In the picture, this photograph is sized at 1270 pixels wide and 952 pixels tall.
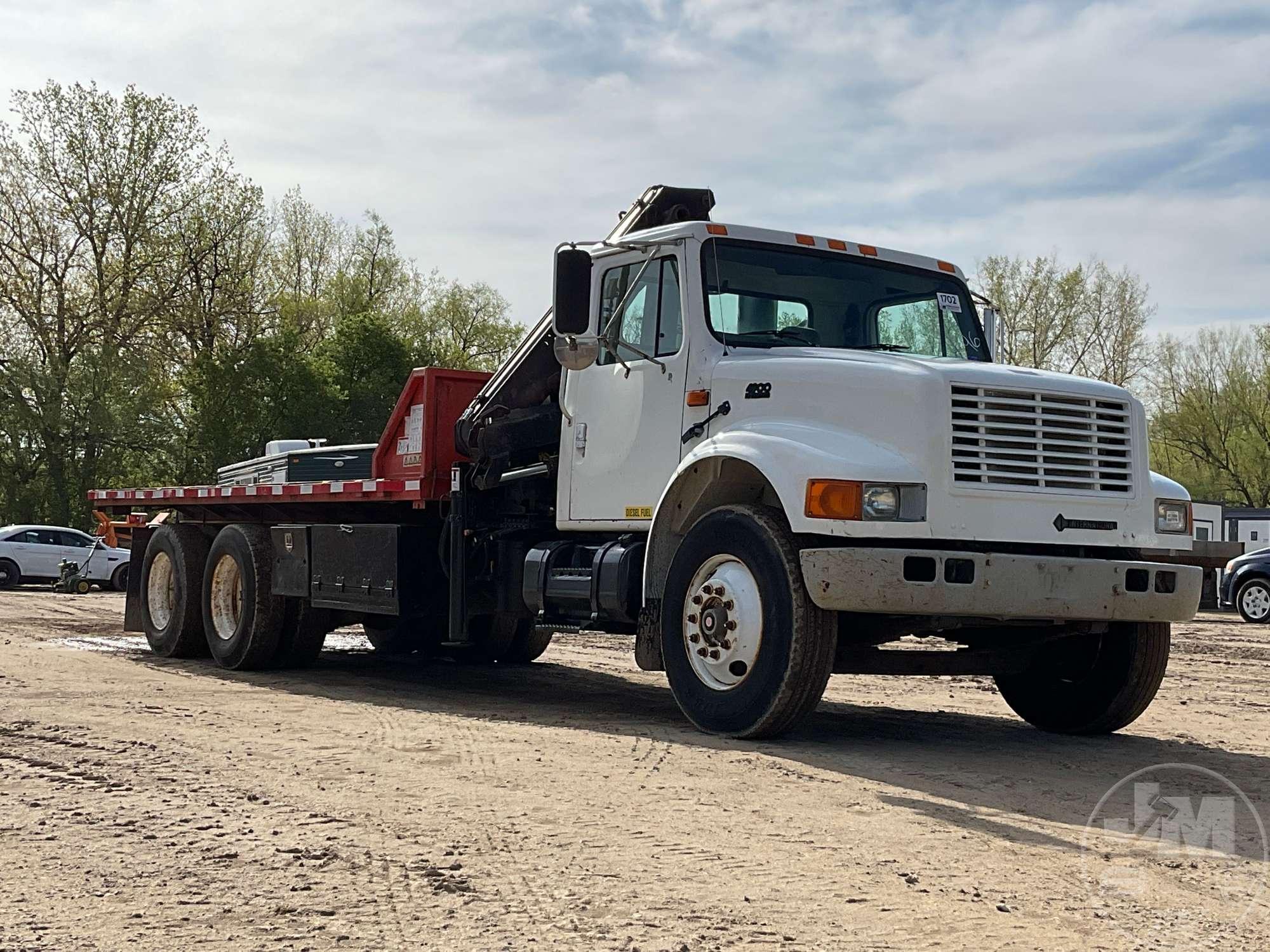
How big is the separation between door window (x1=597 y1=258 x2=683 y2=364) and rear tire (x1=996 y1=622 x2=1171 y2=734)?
2.86 meters

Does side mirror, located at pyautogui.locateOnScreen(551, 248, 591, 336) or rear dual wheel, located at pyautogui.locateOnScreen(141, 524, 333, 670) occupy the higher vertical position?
side mirror, located at pyautogui.locateOnScreen(551, 248, 591, 336)

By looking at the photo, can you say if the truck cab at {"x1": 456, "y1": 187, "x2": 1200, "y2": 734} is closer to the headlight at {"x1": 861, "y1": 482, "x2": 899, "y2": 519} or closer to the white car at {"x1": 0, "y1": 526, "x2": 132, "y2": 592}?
the headlight at {"x1": 861, "y1": 482, "x2": 899, "y2": 519}

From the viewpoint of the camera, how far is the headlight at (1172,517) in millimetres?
7945

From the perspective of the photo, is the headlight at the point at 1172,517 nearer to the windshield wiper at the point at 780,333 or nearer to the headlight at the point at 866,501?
the headlight at the point at 866,501

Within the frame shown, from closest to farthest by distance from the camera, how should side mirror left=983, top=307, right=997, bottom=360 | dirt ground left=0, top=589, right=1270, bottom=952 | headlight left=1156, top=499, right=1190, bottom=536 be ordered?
dirt ground left=0, top=589, right=1270, bottom=952, headlight left=1156, top=499, right=1190, bottom=536, side mirror left=983, top=307, right=997, bottom=360

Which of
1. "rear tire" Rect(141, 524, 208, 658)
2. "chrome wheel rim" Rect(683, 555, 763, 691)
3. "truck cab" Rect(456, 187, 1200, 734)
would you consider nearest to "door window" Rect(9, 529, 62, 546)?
"rear tire" Rect(141, 524, 208, 658)

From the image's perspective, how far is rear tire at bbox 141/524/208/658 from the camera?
1322 cm

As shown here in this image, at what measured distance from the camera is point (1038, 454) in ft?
24.7

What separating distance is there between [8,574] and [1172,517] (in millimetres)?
29021

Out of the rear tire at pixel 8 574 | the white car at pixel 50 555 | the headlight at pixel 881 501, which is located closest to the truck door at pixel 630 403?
the headlight at pixel 881 501

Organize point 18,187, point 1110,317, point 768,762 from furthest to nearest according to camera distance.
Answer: point 1110,317 < point 18,187 < point 768,762

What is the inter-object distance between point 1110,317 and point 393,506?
154 feet

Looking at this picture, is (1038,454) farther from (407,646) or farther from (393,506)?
(407,646)

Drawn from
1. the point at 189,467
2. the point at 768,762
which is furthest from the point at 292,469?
the point at 189,467
